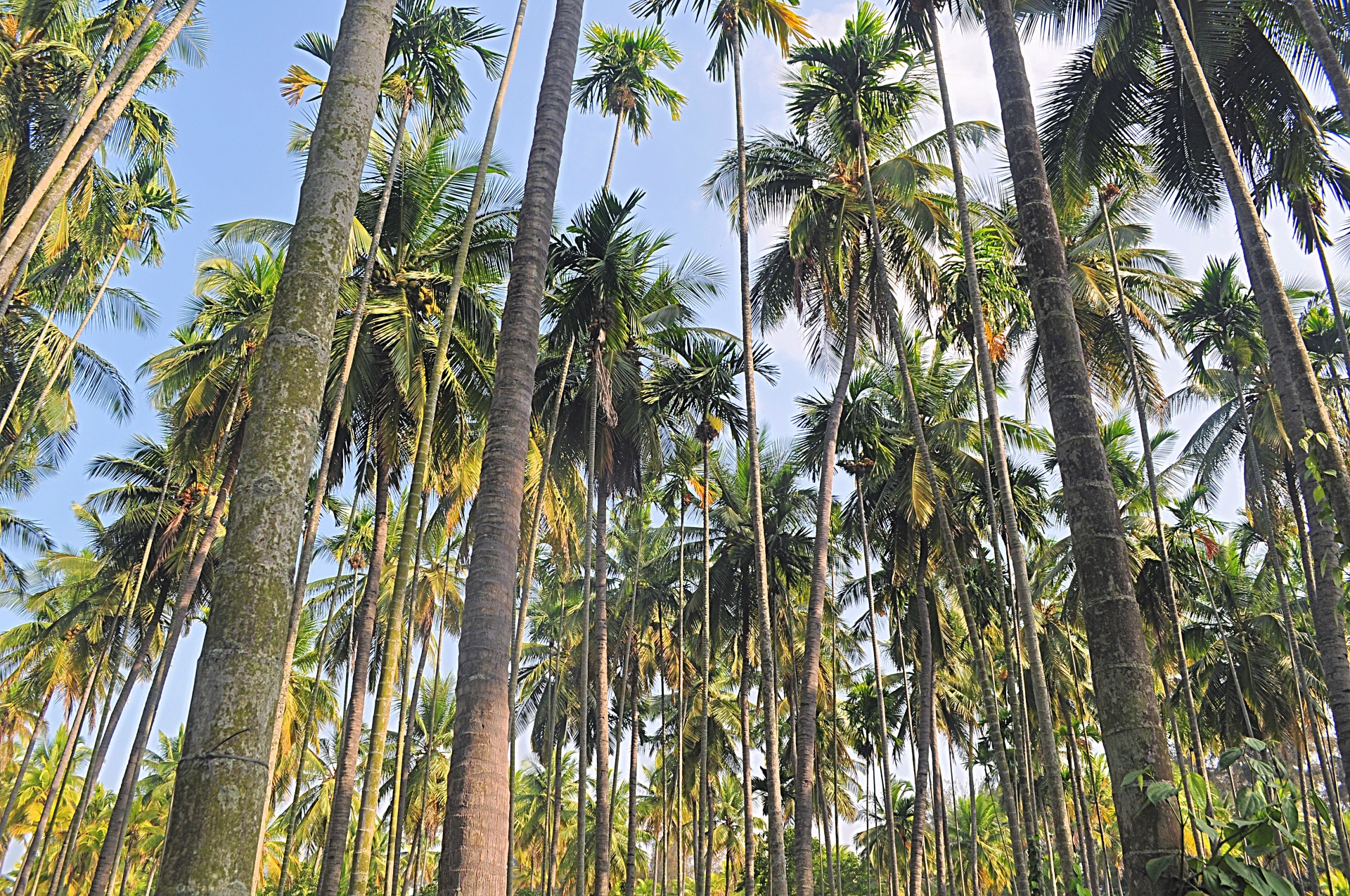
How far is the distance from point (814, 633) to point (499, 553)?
9.47 m

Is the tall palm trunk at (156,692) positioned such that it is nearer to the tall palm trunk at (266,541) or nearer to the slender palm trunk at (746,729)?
the slender palm trunk at (746,729)

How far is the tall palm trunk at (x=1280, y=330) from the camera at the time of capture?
5.29 metres

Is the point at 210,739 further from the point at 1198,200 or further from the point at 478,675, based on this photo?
the point at 1198,200

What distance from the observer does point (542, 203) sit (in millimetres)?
6828

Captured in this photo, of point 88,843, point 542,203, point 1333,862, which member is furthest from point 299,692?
point 1333,862

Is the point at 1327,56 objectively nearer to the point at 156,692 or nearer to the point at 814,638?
the point at 814,638

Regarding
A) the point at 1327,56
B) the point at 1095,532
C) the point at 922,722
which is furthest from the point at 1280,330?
the point at 922,722

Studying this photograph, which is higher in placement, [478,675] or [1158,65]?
[1158,65]

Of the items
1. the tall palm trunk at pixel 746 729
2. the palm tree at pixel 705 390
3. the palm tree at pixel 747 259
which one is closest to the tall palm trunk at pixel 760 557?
the palm tree at pixel 747 259

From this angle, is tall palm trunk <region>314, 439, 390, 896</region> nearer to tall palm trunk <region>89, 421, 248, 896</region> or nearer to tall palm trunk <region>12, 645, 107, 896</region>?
tall palm trunk <region>89, 421, 248, 896</region>

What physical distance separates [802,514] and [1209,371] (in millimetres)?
9455

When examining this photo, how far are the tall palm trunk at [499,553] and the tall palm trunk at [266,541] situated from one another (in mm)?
2050

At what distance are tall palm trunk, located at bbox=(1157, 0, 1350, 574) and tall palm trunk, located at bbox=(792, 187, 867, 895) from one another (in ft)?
25.0

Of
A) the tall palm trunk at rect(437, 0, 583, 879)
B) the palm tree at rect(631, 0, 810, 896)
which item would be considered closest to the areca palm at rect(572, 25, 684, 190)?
the palm tree at rect(631, 0, 810, 896)
